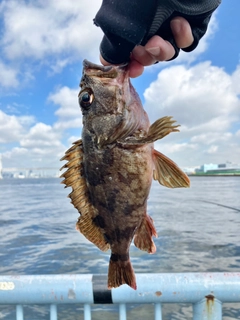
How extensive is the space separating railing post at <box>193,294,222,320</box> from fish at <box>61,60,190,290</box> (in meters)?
1.82

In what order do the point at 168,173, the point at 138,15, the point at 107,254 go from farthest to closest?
the point at 107,254 < the point at 168,173 < the point at 138,15

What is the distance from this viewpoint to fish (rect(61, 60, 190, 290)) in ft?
7.71

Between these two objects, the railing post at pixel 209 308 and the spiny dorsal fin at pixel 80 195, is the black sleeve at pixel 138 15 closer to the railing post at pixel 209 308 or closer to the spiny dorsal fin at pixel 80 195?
the spiny dorsal fin at pixel 80 195

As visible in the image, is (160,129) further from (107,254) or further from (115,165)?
(107,254)

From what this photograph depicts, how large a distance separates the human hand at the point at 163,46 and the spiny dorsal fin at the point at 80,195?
76 cm

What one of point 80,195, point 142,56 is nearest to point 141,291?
point 80,195

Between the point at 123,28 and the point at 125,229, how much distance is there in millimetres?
1466

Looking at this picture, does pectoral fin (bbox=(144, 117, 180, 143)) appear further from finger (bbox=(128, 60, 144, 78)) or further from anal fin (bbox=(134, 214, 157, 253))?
anal fin (bbox=(134, 214, 157, 253))

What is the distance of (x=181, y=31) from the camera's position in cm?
190

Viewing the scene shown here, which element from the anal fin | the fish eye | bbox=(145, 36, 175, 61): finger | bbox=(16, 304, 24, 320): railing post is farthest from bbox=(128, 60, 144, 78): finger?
bbox=(16, 304, 24, 320): railing post

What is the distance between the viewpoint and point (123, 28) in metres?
1.67

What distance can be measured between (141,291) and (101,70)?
2706 millimetres

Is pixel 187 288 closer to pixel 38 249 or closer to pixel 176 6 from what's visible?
pixel 176 6

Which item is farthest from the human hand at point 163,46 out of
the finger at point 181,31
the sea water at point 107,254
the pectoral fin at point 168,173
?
the sea water at point 107,254
